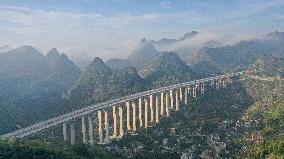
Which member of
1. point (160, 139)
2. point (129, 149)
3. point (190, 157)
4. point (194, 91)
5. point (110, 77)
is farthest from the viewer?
point (110, 77)

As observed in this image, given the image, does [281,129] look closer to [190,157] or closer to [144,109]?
[190,157]

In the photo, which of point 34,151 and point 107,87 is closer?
point 34,151

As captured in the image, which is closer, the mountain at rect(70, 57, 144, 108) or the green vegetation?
the green vegetation

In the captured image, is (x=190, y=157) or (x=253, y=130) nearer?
(x=190, y=157)

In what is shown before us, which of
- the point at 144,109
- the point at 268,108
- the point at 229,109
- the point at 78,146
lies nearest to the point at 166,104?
the point at 144,109

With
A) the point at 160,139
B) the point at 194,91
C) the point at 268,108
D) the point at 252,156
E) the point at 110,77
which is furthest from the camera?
the point at 110,77

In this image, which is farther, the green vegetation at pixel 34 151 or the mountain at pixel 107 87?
the mountain at pixel 107 87

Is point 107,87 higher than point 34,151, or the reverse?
point 34,151

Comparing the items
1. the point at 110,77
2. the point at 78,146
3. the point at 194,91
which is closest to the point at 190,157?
the point at 78,146

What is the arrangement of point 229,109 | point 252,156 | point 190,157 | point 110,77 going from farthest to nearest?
point 110,77, point 229,109, point 190,157, point 252,156

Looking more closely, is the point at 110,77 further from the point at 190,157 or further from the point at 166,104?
the point at 190,157
